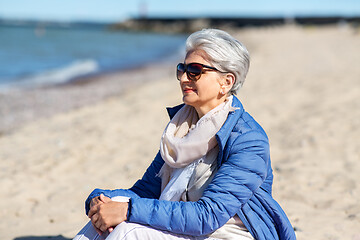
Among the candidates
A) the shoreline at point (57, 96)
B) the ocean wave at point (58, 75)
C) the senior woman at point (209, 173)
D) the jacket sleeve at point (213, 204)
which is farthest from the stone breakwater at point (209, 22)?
the jacket sleeve at point (213, 204)

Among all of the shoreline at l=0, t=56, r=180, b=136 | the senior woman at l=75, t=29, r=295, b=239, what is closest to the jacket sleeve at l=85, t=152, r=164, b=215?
the senior woman at l=75, t=29, r=295, b=239

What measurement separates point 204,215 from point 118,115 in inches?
233

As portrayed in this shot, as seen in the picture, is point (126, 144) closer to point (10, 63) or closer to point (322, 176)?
point (322, 176)

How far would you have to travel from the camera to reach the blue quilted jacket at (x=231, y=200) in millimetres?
1892

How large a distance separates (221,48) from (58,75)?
45.9 ft

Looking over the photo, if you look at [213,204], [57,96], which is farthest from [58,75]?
[213,204]

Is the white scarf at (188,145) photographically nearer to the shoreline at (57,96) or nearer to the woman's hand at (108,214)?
the woman's hand at (108,214)

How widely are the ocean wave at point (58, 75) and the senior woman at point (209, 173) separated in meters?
11.4

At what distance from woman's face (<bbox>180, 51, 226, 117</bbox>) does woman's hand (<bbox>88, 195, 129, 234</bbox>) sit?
620 mm

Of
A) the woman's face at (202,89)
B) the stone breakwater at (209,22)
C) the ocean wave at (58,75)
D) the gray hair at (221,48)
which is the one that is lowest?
the woman's face at (202,89)

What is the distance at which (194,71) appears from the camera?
2.10 meters

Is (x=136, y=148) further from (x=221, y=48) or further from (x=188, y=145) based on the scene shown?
(x=221, y=48)

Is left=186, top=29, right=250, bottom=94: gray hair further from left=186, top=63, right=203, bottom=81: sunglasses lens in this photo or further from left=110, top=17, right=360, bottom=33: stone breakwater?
left=110, top=17, right=360, bottom=33: stone breakwater

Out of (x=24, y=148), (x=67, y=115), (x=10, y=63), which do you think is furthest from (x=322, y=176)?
(x=10, y=63)
